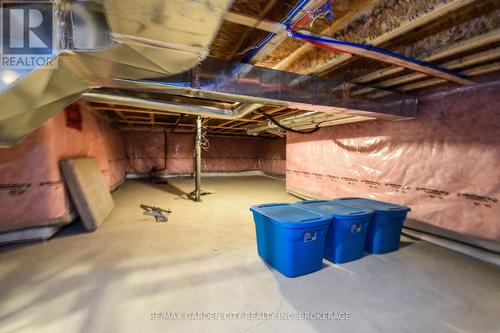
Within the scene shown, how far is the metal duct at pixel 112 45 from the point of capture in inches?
35.4

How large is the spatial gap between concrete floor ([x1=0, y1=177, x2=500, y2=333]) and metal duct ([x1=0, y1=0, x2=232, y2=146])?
51.6 inches

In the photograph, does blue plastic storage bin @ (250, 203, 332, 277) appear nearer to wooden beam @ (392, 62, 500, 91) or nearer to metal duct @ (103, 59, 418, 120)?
metal duct @ (103, 59, 418, 120)

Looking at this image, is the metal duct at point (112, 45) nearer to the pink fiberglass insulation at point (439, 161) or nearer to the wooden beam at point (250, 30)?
the wooden beam at point (250, 30)

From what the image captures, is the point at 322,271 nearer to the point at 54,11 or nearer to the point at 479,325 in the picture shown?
the point at 479,325

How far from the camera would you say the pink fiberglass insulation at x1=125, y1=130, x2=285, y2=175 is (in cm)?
811

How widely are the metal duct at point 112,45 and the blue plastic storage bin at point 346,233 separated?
1.82m

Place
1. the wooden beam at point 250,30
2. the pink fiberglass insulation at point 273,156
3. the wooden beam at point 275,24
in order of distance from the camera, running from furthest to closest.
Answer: the pink fiberglass insulation at point 273,156 → the wooden beam at point 250,30 → the wooden beam at point 275,24

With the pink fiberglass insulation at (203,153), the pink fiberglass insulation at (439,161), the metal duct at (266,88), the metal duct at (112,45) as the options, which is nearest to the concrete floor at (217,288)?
the pink fiberglass insulation at (439,161)

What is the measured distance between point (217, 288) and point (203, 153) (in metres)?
7.78

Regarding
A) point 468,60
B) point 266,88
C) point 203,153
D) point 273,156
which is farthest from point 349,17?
point 203,153

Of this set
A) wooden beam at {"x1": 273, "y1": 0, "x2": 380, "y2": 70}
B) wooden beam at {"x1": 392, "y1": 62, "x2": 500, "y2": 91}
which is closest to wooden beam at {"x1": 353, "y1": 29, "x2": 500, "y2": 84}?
wooden beam at {"x1": 392, "y1": 62, "x2": 500, "y2": 91}

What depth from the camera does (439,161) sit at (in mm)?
2723

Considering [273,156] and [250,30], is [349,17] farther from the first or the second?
[273,156]

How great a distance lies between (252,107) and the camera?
9.26 feet
